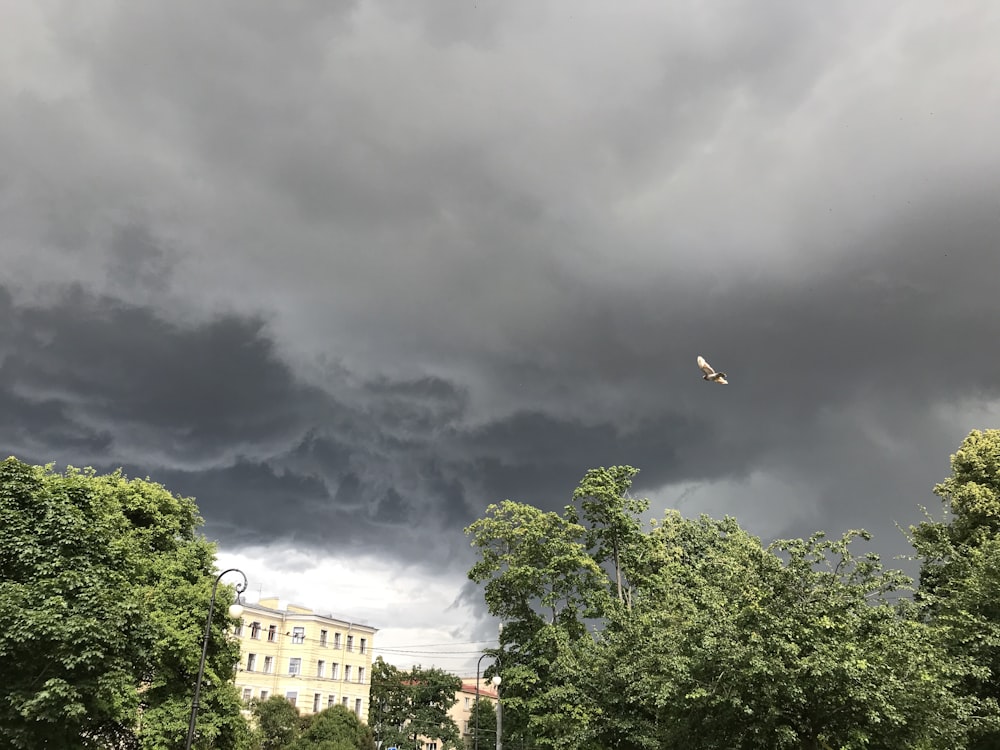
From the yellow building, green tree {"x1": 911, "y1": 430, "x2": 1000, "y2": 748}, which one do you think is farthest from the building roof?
green tree {"x1": 911, "y1": 430, "x2": 1000, "y2": 748}

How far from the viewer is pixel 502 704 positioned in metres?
34.3

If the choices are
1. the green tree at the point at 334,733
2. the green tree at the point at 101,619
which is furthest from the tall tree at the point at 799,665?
the green tree at the point at 334,733

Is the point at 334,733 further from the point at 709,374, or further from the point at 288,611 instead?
the point at 709,374

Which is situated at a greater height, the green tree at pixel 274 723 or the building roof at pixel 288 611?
the building roof at pixel 288 611

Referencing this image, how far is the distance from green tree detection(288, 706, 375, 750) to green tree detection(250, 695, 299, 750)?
3.93 ft

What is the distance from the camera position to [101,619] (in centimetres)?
2241

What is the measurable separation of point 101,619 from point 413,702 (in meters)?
60.4

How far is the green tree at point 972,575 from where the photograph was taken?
23406 mm

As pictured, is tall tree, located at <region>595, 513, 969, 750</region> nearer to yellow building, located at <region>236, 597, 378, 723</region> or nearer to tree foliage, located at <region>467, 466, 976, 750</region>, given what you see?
tree foliage, located at <region>467, 466, 976, 750</region>

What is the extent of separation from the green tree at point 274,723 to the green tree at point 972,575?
48.1 m

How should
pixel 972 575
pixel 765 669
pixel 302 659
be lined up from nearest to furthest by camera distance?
pixel 765 669, pixel 972 575, pixel 302 659

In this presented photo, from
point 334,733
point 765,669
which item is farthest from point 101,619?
point 334,733

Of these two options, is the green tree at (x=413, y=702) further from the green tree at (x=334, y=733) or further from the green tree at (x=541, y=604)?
the green tree at (x=541, y=604)

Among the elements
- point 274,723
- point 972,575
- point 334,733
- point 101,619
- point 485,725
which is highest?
point 972,575
